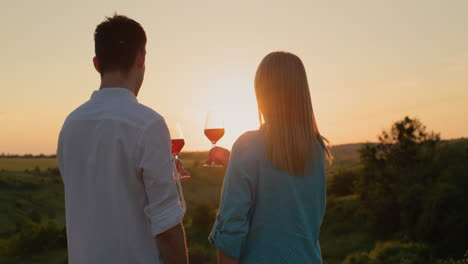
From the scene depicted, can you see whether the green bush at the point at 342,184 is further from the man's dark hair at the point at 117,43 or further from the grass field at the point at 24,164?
the man's dark hair at the point at 117,43

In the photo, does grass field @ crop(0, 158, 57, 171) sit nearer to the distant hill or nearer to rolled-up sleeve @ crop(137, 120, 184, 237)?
the distant hill

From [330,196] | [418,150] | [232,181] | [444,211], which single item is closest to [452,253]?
[444,211]

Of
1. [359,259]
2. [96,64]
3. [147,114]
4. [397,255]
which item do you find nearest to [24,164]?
[359,259]

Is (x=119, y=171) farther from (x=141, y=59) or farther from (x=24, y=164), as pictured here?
(x=24, y=164)

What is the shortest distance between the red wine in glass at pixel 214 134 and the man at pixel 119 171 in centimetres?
133

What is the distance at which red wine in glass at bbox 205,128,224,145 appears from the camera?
3816mm

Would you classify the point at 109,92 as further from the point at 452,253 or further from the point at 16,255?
the point at 16,255

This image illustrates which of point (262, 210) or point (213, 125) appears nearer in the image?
point (262, 210)

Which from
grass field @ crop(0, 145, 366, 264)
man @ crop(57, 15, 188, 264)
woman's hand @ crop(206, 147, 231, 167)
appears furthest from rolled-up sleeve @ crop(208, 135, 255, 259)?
grass field @ crop(0, 145, 366, 264)

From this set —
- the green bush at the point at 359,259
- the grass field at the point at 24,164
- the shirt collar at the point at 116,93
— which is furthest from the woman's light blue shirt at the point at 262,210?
the grass field at the point at 24,164

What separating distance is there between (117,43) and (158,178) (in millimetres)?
710

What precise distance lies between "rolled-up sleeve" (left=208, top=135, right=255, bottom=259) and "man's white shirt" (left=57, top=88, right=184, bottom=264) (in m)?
0.41

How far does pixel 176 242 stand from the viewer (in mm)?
2438

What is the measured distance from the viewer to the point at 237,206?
2.78 metres
